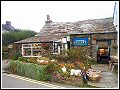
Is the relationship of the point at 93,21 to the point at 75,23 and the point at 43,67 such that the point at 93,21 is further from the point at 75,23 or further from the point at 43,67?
the point at 43,67

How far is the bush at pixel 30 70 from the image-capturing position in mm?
14422

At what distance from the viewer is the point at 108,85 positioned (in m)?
12.8

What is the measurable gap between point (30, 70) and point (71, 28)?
11064mm

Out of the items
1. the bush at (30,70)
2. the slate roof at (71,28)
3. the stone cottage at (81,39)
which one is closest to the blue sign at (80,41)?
the stone cottage at (81,39)

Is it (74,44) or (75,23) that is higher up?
(75,23)

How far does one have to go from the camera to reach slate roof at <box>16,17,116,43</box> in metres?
22.6

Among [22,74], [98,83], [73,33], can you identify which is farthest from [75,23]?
[98,83]

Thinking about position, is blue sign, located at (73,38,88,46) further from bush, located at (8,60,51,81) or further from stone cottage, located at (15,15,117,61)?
bush, located at (8,60,51,81)

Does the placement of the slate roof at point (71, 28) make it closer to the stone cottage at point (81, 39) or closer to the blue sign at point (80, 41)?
the stone cottage at point (81, 39)

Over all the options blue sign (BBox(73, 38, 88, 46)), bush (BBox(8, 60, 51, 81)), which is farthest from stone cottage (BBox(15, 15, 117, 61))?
bush (BBox(8, 60, 51, 81))

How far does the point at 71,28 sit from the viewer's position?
2534 cm

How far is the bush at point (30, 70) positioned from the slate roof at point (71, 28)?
6256 millimetres

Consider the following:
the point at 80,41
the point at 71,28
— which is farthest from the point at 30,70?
the point at 71,28

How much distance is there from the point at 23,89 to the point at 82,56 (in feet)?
27.5
